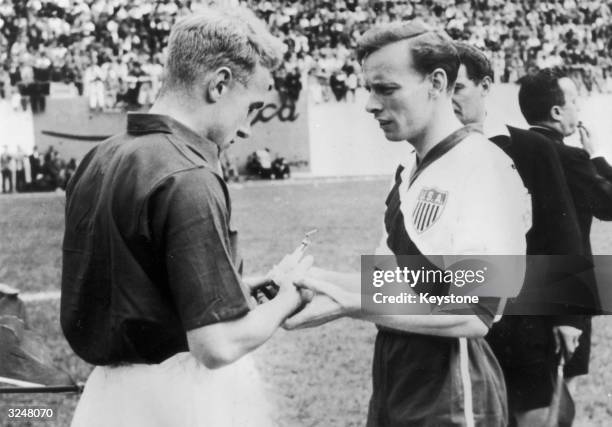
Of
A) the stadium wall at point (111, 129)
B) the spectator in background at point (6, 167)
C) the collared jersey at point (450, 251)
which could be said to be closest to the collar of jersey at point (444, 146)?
the collared jersey at point (450, 251)

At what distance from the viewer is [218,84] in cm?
121

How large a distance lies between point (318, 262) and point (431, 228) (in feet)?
10.7

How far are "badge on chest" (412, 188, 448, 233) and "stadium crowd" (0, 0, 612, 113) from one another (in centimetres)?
104

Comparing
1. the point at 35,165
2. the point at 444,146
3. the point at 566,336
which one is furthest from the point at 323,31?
the point at 35,165

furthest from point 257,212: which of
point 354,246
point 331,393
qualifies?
point 331,393

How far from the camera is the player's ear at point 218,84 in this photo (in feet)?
3.92

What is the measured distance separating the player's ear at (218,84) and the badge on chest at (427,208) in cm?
54

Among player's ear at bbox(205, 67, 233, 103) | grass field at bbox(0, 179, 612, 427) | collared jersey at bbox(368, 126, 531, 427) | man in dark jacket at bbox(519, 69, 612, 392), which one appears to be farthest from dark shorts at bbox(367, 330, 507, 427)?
grass field at bbox(0, 179, 612, 427)

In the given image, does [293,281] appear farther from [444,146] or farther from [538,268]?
[538,268]

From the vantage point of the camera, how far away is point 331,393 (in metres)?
3.05

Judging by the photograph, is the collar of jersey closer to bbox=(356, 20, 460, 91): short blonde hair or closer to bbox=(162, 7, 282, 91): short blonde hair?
bbox=(356, 20, 460, 91): short blonde hair

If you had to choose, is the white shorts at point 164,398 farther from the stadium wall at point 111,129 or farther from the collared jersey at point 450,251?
the stadium wall at point 111,129

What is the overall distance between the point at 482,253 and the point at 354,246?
12.4 ft

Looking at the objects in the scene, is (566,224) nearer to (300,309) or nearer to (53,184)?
(300,309)
